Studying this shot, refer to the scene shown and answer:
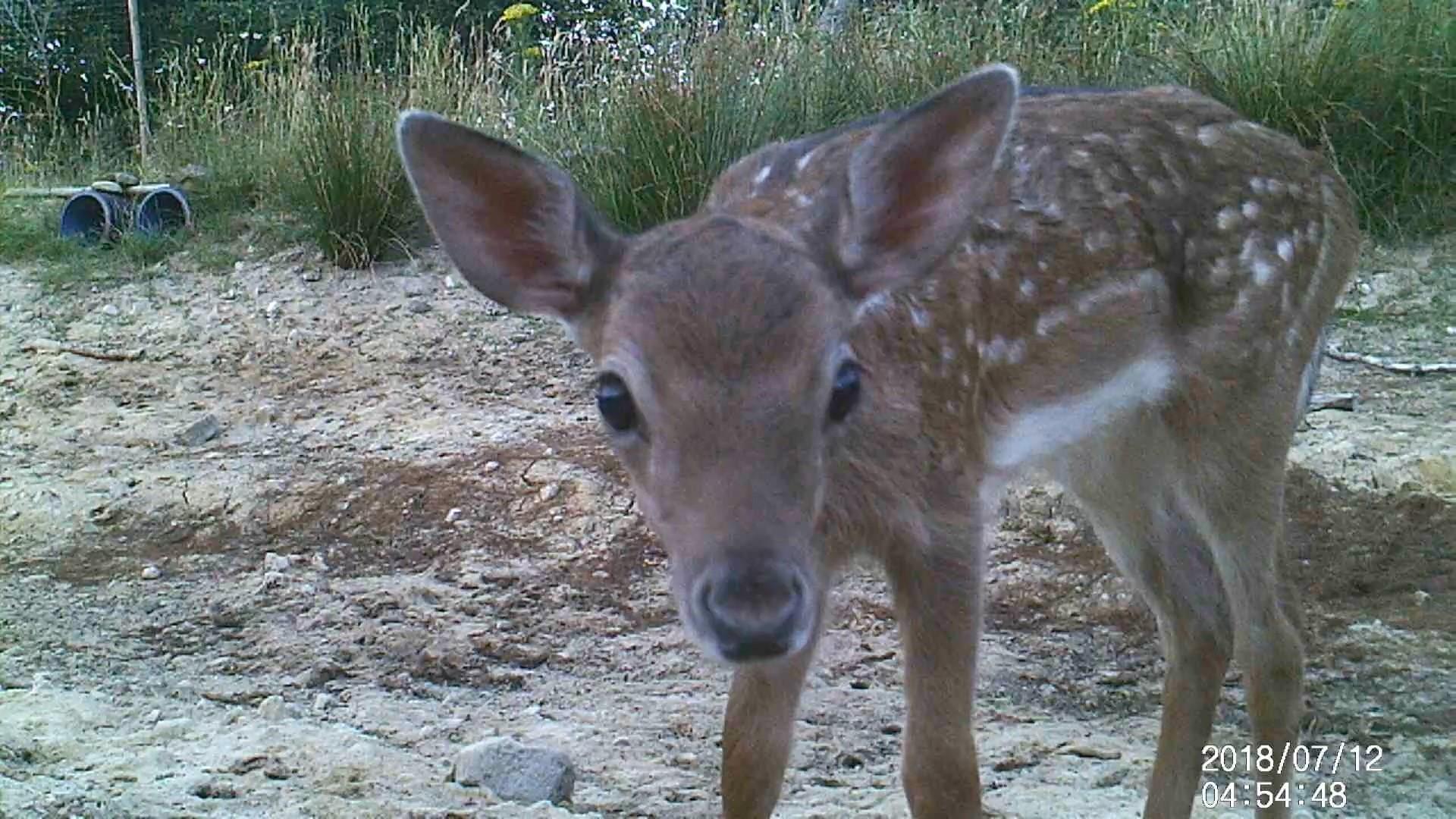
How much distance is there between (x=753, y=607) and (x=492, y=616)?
266 cm

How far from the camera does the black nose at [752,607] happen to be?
7.18ft

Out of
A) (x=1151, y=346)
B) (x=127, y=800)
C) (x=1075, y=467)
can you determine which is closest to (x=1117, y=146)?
(x=1151, y=346)

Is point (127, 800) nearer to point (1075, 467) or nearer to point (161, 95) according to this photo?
point (1075, 467)

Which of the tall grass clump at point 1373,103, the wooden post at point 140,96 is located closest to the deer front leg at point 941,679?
the tall grass clump at point 1373,103

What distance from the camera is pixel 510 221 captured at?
2.77 m

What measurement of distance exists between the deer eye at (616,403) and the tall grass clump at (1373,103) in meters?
5.66

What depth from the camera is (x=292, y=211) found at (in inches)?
344

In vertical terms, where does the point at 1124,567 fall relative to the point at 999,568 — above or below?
above

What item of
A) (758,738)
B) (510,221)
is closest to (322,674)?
(758,738)

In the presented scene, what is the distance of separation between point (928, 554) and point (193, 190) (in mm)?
7908

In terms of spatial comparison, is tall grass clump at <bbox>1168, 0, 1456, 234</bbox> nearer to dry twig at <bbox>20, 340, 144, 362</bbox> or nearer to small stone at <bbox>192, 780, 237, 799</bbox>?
dry twig at <bbox>20, 340, 144, 362</bbox>

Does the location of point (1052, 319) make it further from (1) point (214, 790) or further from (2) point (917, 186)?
(1) point (214, 790)

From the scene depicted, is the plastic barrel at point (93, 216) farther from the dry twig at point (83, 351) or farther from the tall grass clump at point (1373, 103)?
the tall grass clump at point (1373, 103)

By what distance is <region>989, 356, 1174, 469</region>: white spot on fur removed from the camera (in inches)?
135
